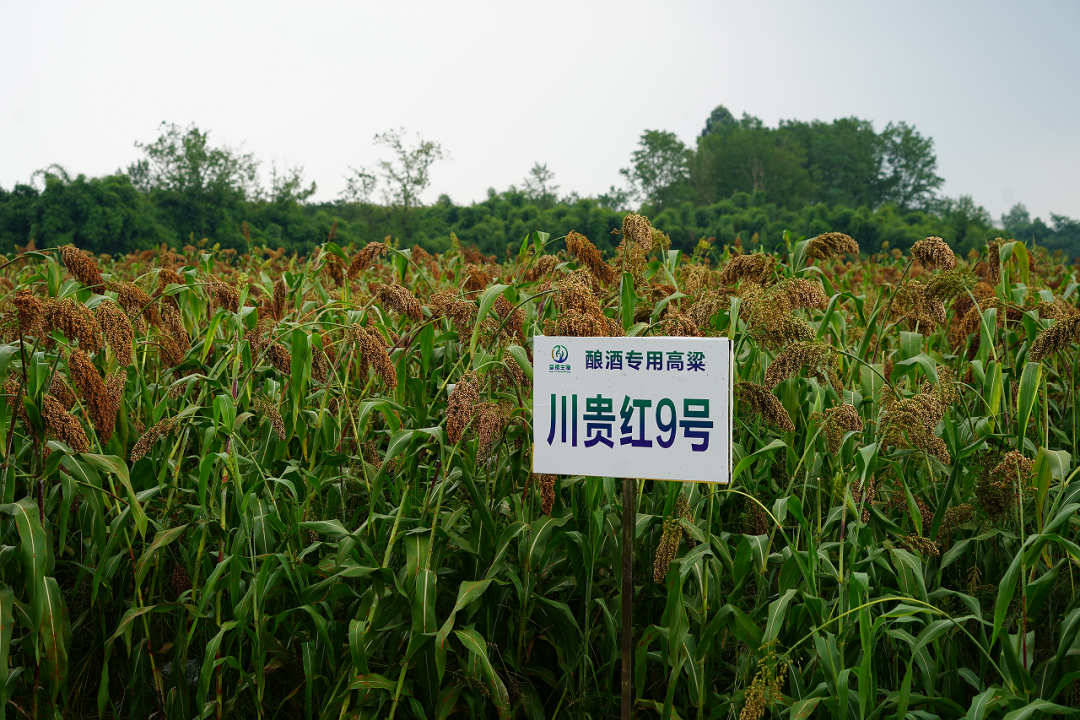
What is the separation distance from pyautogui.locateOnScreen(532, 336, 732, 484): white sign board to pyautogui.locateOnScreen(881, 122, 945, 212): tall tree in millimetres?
70541

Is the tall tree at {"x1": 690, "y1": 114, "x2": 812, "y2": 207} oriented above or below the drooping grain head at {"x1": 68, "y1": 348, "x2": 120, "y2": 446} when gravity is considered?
above

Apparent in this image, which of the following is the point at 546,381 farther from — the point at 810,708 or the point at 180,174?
the point at 180,174

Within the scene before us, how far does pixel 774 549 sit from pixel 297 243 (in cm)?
3313

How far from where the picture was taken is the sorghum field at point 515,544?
204cm

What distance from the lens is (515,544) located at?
98.3 inches

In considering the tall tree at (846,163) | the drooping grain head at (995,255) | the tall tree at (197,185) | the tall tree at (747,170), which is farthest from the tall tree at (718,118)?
the drooping grain head at (995,255)

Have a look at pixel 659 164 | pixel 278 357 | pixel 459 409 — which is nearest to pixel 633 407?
pixel 459 409

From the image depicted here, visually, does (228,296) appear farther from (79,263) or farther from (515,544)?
(515,544)

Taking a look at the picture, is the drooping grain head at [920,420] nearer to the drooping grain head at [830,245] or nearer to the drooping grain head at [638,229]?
the drooping grain head at [830,245]

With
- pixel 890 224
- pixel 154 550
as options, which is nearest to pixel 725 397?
pixel 154 550

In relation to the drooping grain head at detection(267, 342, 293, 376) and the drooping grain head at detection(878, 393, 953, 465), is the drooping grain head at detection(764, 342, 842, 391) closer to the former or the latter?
the drooping grain head at detection(878, 393, 953, 465)

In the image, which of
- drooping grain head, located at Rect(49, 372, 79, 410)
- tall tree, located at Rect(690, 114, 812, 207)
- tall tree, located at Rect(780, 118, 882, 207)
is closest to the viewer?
drooping grain head, located at Rect(49, 372, 79, 410)

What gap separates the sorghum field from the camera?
2045 mm

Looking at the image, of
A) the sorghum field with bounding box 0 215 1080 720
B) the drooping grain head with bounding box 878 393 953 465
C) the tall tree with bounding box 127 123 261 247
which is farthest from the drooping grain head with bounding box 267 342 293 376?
the tall tree with bounding box 127 123 261 247
